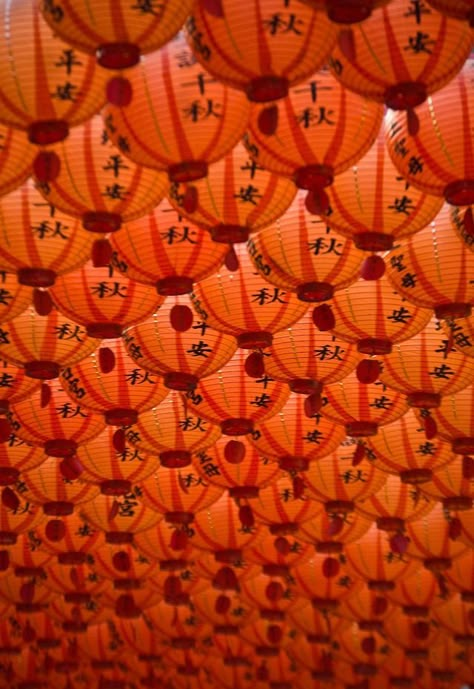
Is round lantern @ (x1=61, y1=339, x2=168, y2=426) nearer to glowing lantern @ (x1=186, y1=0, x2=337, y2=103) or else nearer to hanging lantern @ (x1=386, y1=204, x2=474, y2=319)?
hanging lantern @ (x1=386, y1=204, x2=474, y2=319)

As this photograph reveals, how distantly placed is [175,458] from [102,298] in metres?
1.15

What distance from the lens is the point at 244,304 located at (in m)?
5.86

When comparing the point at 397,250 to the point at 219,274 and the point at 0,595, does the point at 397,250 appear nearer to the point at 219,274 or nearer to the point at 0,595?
the point at 219,274

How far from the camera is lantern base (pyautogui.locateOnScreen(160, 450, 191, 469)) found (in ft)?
21.9

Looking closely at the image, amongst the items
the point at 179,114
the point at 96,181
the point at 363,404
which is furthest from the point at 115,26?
the point at 363,404

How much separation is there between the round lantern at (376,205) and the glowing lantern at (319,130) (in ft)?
1.00

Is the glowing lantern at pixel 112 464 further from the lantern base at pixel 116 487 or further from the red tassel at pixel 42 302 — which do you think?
the red tassel at pixel 42 302

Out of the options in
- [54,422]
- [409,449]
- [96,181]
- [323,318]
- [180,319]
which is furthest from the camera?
[409,449]

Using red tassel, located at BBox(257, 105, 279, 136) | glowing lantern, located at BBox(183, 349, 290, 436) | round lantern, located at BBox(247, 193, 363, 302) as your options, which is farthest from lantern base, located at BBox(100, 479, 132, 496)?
red tassel, located at BBox(257, 105, 279, 136)

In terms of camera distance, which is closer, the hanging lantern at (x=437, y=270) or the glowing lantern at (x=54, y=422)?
the hanging lantern at (x=437, y=270)

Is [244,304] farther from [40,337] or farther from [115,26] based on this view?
[115,26]

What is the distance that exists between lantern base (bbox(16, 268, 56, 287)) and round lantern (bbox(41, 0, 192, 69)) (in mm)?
1242

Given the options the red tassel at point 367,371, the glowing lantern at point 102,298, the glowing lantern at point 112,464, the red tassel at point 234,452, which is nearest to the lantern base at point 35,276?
the glowing lantern at point 102,298

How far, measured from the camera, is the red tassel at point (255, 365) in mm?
5980
